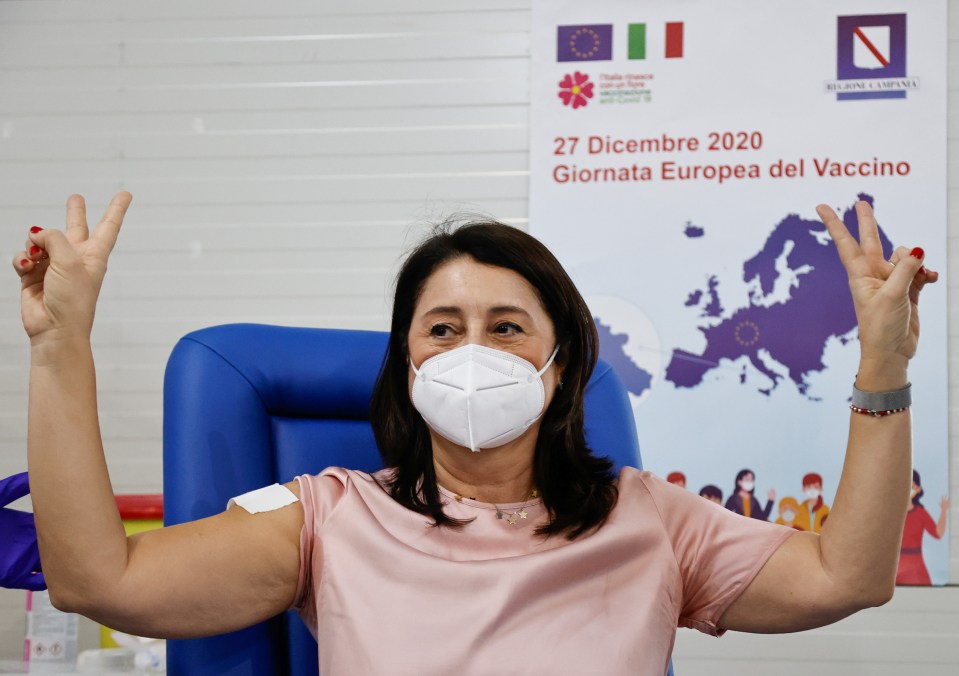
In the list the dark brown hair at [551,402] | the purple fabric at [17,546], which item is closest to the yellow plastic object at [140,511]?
the purple fabric at [17,546]

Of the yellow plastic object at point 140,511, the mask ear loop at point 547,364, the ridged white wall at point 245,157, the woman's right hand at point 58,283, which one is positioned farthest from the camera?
the ridged white wall at point 245,157

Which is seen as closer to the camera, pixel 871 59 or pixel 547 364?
pixel 547 364

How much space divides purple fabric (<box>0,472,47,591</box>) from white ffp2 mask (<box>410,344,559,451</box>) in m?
0.66

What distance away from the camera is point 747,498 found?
8.66 ft

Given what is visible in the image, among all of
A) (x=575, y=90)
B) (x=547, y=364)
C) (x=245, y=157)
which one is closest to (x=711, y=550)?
(x=547, y=364)

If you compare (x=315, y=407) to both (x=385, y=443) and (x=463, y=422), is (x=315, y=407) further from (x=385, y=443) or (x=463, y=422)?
(x=463, y=422)

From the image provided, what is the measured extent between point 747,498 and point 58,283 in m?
1.95

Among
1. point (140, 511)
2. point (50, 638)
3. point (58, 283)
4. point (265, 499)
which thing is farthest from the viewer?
point (140, 511)

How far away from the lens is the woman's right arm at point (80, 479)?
125cm

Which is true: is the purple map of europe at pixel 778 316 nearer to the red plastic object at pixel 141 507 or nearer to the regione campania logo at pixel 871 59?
the regione campania logo at pixel 871 59

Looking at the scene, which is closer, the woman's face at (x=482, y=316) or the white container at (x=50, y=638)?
the woman's face at (x=482, y=316)

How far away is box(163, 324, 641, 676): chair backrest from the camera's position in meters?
1.52

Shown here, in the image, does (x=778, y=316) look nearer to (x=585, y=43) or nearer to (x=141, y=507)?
(x=585, y=43)

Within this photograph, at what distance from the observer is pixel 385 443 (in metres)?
1.72
